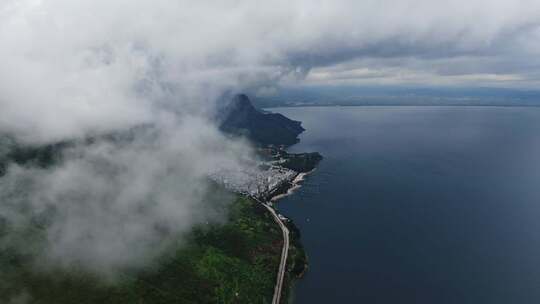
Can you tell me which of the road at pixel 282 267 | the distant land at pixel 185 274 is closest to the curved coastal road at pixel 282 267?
the road at pixel 282 267

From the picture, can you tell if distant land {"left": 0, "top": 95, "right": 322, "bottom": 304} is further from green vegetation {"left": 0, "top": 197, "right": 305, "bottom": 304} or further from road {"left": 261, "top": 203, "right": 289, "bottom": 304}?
road {"left": 261, "top": 203, "right": 289, "bottom": 304}

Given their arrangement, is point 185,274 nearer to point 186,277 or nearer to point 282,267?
point 186,277

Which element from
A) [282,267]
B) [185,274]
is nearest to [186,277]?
[185,274]

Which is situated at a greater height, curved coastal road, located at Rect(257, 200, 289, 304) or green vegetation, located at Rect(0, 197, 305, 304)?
green vegetation, located at Rect(0, 197, 305, 304)

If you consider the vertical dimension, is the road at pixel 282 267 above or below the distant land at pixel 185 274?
below

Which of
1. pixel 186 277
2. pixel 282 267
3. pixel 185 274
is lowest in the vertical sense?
pixel 282 267

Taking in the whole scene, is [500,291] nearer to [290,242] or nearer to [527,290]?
[527,290]

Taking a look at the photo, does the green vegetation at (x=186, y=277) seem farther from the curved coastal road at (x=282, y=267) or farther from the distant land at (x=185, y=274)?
the curved coastal road at (x=282, y=267)

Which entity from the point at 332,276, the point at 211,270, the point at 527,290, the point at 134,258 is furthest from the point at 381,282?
the point at 134,258

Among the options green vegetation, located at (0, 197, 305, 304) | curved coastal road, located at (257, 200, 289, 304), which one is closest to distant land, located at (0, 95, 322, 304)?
green vegetation, located at (0, 197, 305, 304)

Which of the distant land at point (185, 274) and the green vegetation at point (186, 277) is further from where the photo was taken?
the distant land at point (185, 274)
